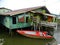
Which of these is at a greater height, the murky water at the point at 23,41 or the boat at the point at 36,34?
the boat at the point at 36,34

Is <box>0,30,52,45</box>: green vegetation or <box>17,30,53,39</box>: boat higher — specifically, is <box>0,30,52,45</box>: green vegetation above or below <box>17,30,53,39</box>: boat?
Result: below

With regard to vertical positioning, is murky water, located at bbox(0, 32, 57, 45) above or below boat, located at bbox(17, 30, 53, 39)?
below

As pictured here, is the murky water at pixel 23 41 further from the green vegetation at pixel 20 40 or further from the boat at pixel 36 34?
the boat at pixel 36 34

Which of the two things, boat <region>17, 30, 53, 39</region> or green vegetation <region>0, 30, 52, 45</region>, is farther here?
boat <region>17, 30, 53, 39</region>

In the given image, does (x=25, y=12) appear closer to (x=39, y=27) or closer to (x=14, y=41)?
(x=39, y=27)

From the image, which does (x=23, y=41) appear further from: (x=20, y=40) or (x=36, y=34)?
(x=36, y=34)

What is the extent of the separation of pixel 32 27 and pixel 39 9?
3.02 metres

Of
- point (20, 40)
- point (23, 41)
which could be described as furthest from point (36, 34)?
point (20, 40)

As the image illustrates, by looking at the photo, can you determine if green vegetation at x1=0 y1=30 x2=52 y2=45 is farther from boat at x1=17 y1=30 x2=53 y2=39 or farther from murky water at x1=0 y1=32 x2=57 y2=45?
boat at x1=17 y1=30 x2=53 y2=39

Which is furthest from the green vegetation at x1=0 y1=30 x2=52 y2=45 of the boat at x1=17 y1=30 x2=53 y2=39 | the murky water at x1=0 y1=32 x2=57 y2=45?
the boat at x1=17 y1=30 x2=53 y2=39

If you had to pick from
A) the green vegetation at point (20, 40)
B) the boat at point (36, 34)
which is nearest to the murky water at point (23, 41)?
the green vegetation at point (20, 40)

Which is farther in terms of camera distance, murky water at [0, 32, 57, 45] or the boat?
the boat

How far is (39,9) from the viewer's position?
27109mm

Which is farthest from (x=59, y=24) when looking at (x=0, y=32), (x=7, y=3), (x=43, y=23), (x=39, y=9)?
(x=7, y=3)
